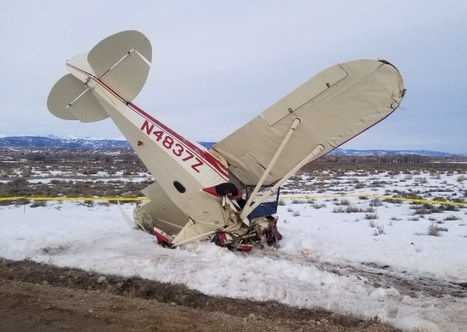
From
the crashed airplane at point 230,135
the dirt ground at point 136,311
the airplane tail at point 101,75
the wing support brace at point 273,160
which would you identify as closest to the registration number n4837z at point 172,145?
the crashed airplane at point 230,135

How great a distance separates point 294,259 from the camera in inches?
334

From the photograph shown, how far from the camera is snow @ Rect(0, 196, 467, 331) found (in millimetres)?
5966

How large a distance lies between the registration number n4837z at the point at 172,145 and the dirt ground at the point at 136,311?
309 cm

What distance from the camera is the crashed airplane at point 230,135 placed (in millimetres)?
7602

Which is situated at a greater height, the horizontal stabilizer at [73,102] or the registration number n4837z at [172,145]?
the horizontal stabilizer at [73,102]

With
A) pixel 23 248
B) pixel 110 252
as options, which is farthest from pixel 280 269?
pixel 23 248

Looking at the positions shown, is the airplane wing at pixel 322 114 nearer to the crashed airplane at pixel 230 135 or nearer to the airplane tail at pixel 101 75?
the crashed airplane at pixel 230 135

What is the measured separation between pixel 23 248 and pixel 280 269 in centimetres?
583

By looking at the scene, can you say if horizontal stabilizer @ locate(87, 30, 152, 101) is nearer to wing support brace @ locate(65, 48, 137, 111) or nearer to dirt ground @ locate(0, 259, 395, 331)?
wing support brace @ locate(65, 48, 137, 111)

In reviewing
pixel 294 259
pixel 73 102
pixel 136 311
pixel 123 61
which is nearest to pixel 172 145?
pixel 123 61

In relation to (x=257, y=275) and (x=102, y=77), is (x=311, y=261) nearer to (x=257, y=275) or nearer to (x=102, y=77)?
(x=257, y=275)

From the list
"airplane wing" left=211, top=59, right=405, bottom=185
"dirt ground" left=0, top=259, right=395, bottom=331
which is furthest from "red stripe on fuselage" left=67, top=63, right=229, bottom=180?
"dirt ground" left=0, top=259, right=395, bottom=331

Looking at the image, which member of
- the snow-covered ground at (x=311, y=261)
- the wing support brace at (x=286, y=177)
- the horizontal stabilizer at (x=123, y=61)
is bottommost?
the snow-covered ground at (x=311, y=261)

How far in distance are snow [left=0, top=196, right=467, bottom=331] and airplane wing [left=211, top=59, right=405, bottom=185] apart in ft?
7.90
